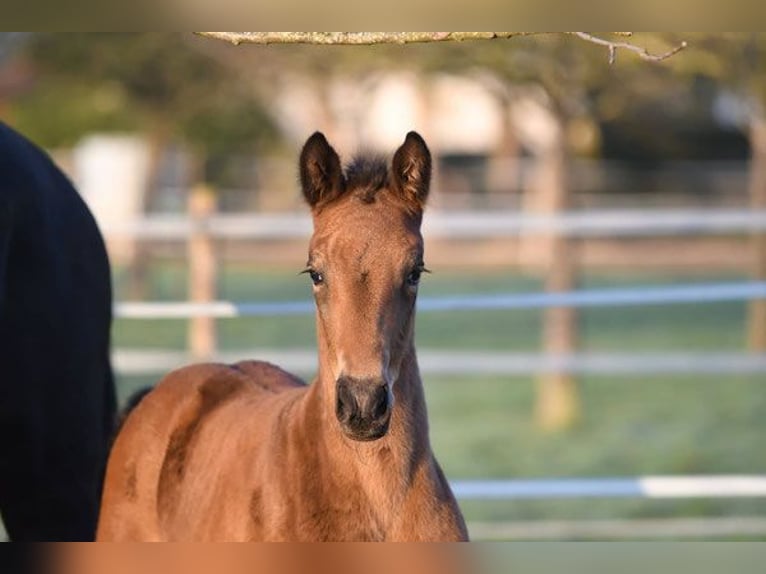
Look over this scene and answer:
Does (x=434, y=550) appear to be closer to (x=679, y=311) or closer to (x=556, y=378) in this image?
(x=556, y=378)

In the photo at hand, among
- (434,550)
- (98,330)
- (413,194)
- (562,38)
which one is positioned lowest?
(434,550)

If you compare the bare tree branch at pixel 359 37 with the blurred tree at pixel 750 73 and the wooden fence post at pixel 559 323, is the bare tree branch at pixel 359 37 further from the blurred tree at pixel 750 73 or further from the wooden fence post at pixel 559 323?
the blurred tree at pixel 750 73

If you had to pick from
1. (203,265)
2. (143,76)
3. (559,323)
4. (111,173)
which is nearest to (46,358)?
(203,265)

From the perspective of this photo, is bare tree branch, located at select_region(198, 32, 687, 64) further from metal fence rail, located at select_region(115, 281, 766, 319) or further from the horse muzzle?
metal fence rail, located at select_region(115, 281, 766, 319)

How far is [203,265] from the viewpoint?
845 centimetres

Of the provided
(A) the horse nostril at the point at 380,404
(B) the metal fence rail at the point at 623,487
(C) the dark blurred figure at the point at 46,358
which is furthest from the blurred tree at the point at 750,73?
(A) the horse nostril at the point at 380,404

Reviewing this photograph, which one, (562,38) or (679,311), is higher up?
(562,38)

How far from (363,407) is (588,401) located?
854 cm

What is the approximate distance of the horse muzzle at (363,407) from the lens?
2797 millimetres

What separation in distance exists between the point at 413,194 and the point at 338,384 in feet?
1.72

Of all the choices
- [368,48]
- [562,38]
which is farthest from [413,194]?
[368,48]

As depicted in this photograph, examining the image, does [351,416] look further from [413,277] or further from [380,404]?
[413,277]

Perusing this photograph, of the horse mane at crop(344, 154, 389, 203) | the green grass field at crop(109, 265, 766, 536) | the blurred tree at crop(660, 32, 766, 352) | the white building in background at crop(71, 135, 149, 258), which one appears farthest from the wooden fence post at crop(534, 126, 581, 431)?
the white building in background at crop(71, 135, 149, 258)

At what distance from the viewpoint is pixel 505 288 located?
16812 mm
